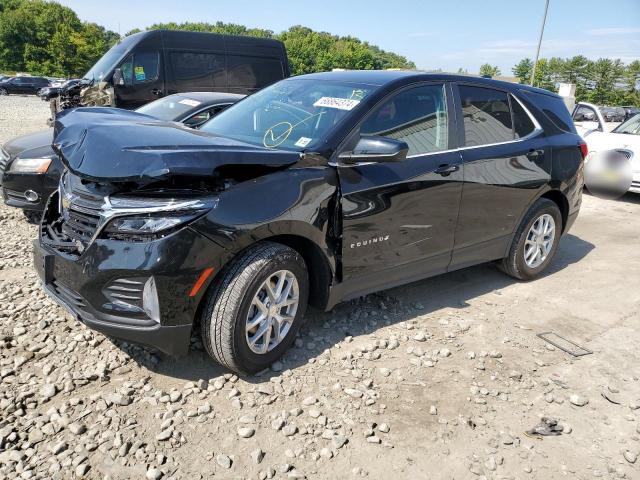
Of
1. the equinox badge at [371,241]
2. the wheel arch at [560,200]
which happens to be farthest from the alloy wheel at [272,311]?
the wheel arch at [560,200]

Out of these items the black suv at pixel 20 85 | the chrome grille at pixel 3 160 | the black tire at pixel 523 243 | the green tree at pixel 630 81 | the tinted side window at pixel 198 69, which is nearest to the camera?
the black tire at pixel 523 243

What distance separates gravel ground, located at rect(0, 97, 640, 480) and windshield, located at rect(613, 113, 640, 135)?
6099mm

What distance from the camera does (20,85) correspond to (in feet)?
116

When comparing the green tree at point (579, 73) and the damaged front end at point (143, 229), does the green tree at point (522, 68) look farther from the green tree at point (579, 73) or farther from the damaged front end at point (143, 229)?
the damaged front end at point (143, 229)

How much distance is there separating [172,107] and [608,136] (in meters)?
7.27

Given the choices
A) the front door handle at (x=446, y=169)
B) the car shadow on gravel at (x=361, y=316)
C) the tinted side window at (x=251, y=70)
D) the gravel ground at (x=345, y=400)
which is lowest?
the gravel ground at (x=345, y=400)

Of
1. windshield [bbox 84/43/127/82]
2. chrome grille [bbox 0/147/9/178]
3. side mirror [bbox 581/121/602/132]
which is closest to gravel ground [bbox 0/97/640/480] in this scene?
chrome grille [bbox 0/147/9/178]

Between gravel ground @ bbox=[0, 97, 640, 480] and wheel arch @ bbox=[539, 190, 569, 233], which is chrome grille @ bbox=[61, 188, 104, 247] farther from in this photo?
wheel arch @ bbox=[539, 190, 569, 233]

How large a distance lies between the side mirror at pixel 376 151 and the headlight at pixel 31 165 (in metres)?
3.51

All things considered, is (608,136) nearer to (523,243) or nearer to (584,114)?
(584,114)

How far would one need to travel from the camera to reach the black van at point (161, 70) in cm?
979

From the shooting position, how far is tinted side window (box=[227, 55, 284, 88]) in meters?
11.0

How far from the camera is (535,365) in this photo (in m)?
3.39

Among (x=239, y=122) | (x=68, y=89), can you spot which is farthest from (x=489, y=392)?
(x=68, y=89)
